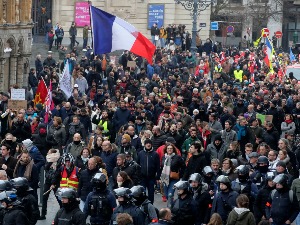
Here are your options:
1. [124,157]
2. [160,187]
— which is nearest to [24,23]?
[160,187]

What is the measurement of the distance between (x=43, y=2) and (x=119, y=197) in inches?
1715

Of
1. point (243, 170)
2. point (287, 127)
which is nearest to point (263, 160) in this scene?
point (243, 170)

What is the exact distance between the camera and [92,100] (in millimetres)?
33062

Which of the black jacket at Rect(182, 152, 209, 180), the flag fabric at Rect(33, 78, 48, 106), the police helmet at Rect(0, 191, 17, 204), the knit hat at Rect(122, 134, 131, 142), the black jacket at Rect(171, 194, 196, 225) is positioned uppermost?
the flag fabric at Rect(33, 78, 48, 106)

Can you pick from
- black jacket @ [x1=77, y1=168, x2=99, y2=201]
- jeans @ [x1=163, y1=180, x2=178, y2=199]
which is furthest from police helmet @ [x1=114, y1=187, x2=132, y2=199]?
jeans @ [x1=163, y1=180, x2=178, y2=199]

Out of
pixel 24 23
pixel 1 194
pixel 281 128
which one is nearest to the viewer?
pixel 1 194

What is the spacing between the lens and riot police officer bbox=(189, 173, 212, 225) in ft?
61.0

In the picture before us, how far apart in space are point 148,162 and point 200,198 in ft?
11.7

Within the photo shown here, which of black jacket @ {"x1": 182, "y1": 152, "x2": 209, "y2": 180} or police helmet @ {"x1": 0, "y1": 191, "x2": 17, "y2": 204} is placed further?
black jacket @ {"x1": 182, "y1": 152, "x2": 209, "y2": 180}

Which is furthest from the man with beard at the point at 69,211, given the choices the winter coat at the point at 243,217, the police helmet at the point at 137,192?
the winter coat at the point at 243,217

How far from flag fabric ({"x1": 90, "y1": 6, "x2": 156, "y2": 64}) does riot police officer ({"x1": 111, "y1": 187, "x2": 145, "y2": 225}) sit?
11755mm

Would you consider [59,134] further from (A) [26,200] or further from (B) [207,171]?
(A) [26,200]

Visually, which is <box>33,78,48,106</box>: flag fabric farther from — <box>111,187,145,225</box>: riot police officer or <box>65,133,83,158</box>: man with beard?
<box>111,187,145,225</box>: riot police officer

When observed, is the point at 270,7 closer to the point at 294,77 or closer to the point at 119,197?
the point at 294,77
